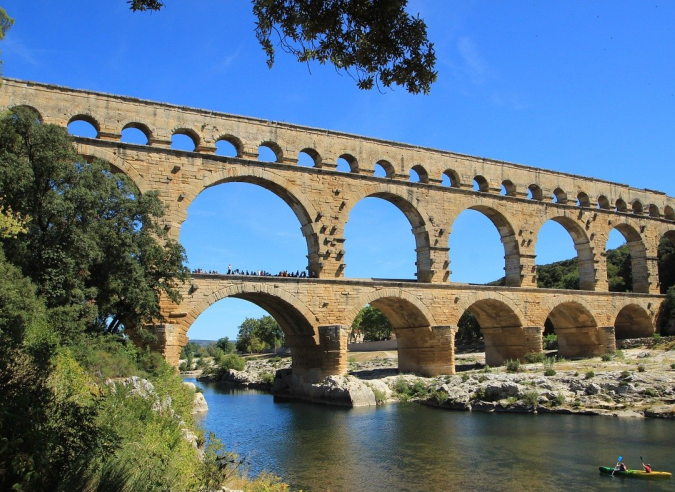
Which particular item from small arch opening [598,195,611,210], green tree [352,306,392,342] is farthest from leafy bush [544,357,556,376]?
green tree [352,306,392,342]

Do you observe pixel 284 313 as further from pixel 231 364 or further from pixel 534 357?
pixel 231 364

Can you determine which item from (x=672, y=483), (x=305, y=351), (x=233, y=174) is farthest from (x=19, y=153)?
(x=672, y=483)

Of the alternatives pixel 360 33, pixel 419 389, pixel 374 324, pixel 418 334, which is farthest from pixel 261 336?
pixel 360 33

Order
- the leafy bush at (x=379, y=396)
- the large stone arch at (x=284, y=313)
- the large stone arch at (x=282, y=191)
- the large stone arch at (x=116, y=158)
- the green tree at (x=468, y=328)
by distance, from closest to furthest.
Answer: the large stone arch at (x=116, y=158), the large stone arch at (x=284, y=313), the large stone arch at (x=282, y=191), the leafy bush at (x=379, y=396), the green tree at (x=468, y=328)

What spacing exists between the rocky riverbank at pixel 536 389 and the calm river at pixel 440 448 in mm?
921

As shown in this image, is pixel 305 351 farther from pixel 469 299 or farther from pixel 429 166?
pixel 429 166

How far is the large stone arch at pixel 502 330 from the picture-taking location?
26730 mm

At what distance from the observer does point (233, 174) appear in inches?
844

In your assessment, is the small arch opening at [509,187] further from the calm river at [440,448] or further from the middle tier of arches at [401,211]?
the calm river at [440,448]

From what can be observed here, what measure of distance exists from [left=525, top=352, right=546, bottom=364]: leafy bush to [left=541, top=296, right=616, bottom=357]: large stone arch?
116 inches

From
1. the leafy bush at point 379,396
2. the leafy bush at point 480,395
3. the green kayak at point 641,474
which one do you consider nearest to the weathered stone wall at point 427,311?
the leafy bush at point 379,396

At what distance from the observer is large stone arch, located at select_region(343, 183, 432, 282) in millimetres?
24750

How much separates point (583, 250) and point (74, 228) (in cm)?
2571

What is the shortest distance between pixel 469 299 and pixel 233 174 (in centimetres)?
1143
